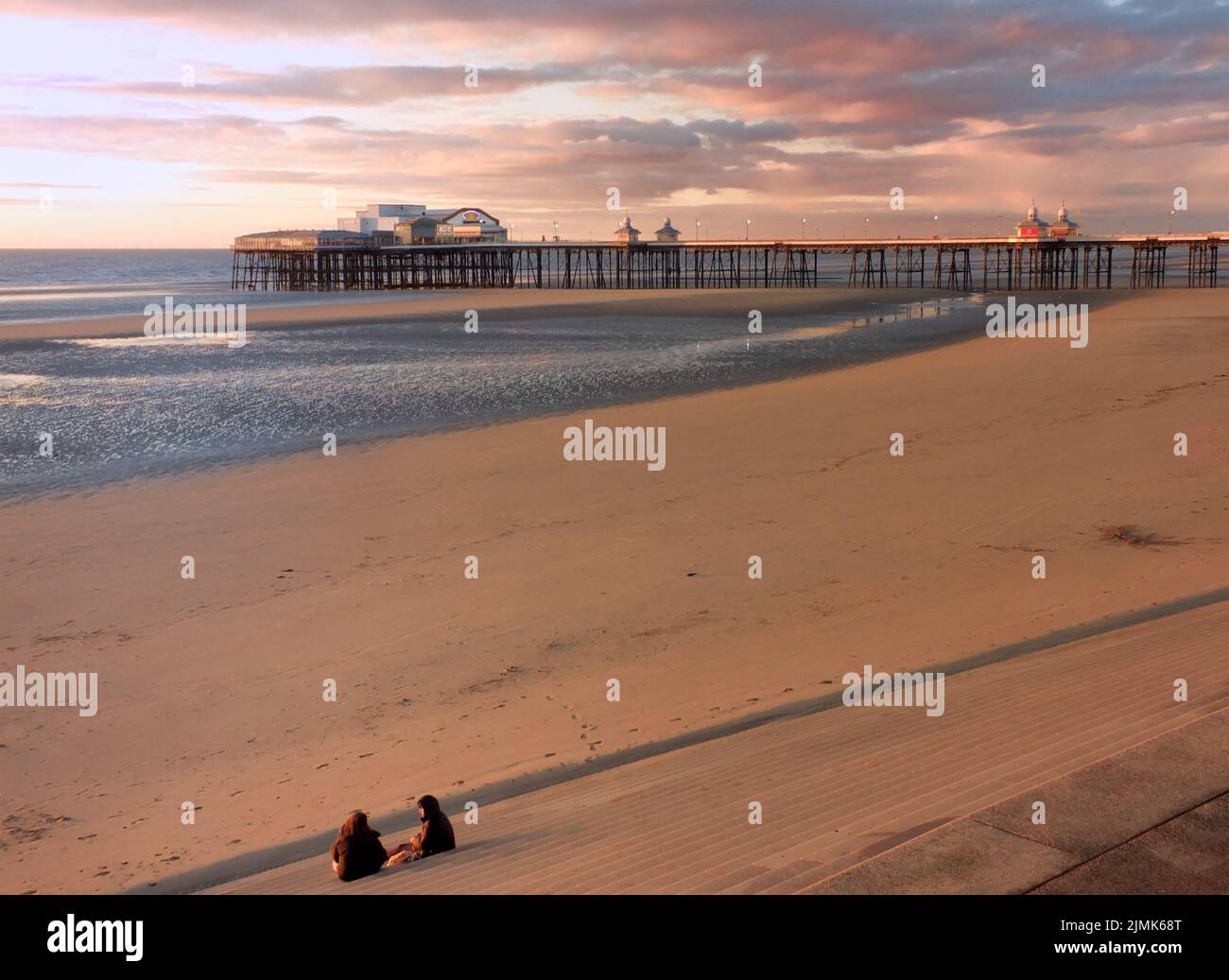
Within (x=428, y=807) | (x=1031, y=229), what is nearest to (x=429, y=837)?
(x=428, y=807)

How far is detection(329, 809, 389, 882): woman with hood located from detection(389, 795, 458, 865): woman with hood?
0.12 meters

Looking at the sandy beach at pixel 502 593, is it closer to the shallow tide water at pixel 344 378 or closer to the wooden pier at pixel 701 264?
the shallow tide water at pixel 344 378

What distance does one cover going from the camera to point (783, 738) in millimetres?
6324

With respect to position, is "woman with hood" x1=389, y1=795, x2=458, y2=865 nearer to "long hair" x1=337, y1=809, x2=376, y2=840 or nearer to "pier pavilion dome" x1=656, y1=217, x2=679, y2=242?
"long hair" x1=337, y1=809, x2=376, y2=840

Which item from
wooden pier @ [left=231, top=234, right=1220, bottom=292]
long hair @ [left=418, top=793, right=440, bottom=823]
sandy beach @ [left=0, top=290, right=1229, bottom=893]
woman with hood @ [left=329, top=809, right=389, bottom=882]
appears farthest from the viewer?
wooden pier @ [left=231, top=234, right=1220, bottom=292]

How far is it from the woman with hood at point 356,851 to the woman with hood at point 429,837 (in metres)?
0.12

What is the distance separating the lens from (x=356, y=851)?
15.8ft

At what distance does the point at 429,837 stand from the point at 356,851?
32 centimetres

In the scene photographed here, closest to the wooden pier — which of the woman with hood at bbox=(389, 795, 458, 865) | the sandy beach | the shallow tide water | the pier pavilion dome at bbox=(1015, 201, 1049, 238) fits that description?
the pier pavilion dome at bbox=(1015, 201, 1049, 238)

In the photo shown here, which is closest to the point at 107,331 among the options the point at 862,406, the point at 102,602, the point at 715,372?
the point at 715,372

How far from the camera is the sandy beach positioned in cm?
648

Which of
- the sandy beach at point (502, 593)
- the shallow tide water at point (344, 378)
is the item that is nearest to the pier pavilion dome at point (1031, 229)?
the shallow tide water at point (344, 378)

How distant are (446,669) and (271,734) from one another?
138 cm
